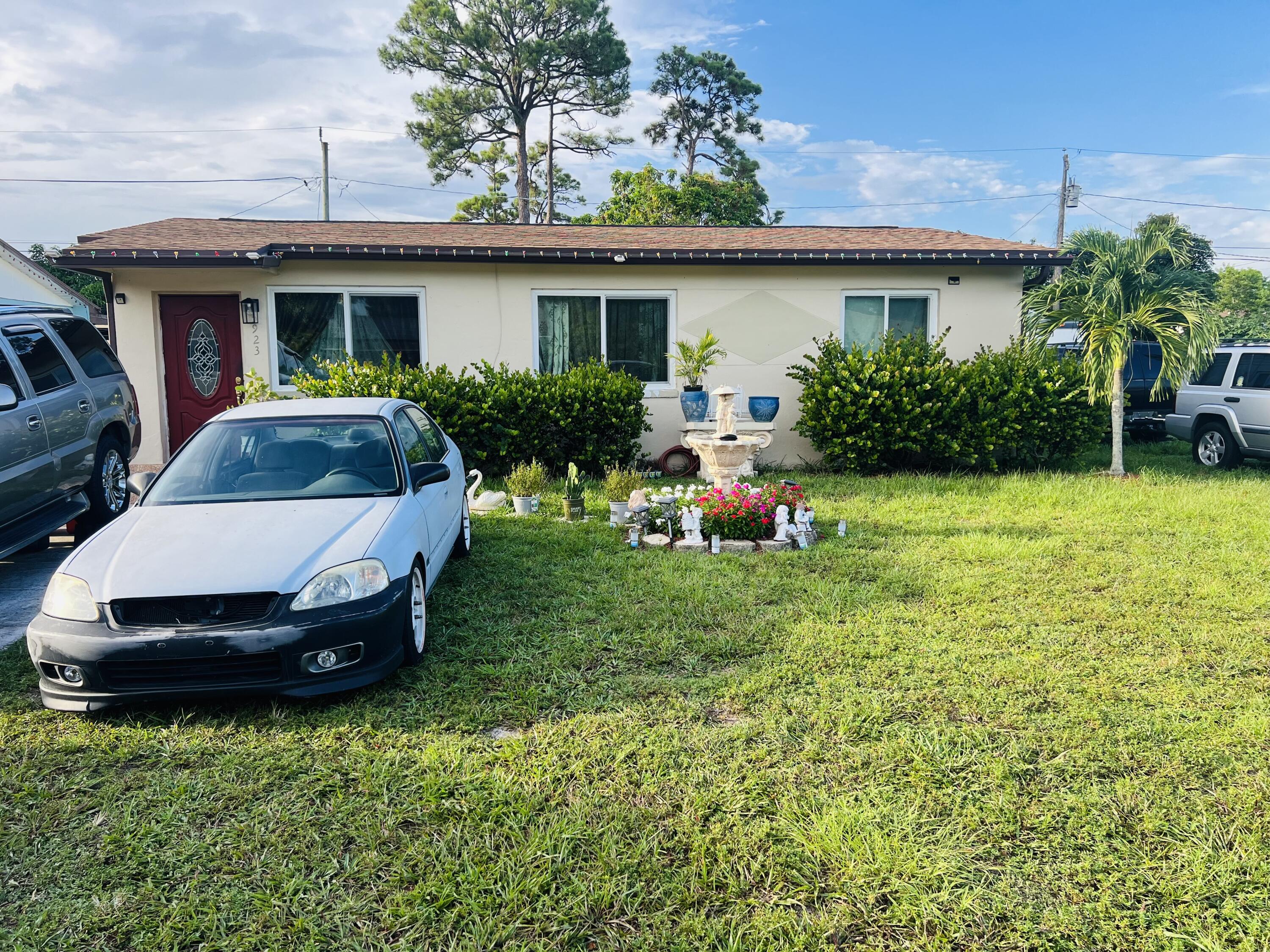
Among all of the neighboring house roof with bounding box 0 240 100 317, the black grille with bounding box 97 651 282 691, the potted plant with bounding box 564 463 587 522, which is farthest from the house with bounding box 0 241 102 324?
the black grille with bounding box 97 651 282 691

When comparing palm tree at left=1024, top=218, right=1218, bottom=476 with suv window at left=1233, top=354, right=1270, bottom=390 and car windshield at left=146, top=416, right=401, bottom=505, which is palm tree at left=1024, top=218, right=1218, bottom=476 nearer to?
suv window at left=1233, top=354, right=1270, bottom=390

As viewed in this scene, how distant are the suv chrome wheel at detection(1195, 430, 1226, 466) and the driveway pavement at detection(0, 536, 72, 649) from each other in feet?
45.2

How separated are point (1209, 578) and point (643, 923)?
541cm

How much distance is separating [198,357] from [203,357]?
0.07 meters

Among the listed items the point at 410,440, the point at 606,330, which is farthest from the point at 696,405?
the point at 410,440

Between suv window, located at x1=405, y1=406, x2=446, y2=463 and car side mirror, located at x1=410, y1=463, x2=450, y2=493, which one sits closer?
car side mirror, located at x1=410, y1=463, x2=450, y2=493

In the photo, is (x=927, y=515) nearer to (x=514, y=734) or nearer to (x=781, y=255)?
(x=781, y=255)

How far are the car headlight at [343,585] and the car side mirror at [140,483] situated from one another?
1718 mm

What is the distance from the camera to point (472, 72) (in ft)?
91.5

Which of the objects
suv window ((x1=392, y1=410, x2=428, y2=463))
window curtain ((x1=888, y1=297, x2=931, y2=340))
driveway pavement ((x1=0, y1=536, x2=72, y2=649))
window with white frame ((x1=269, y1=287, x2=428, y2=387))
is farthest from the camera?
window curtain ((x1=888, y1=297, x2=931, y2=340))

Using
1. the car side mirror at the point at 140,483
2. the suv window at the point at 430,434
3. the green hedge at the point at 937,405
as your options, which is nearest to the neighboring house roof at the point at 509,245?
the green hedge at the point at 937,405

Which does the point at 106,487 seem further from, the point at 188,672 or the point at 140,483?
the point at 188,672

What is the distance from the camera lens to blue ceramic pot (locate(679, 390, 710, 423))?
1013 cm

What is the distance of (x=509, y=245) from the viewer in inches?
417
